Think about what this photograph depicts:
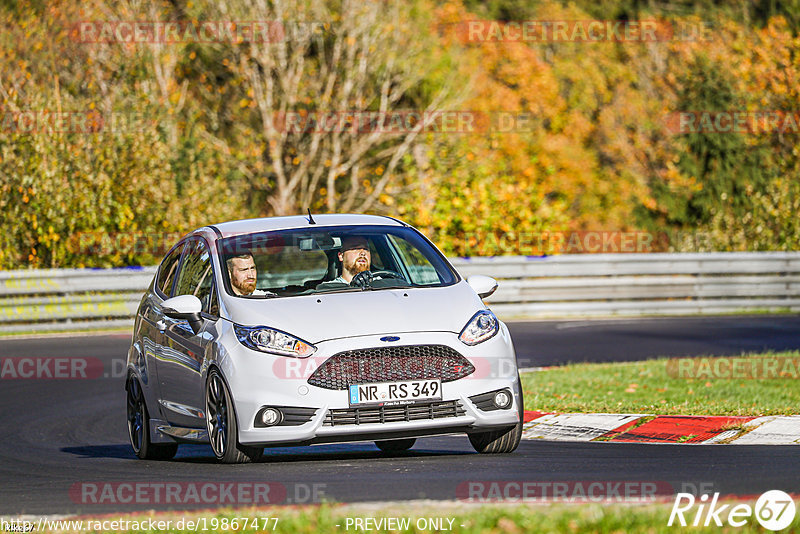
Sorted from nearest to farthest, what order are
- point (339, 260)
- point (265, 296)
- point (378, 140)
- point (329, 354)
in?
point (329, 354), point (265, 296), point (339, 260), point (378, 140)

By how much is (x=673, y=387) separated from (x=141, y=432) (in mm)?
5698

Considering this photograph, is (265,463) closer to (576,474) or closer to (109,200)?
(576,474)

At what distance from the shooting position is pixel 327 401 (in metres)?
8.74

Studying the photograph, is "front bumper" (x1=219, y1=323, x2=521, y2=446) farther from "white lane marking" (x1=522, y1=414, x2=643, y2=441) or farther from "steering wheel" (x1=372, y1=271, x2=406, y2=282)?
"white lane marking" (x1=522, y1=414, x2=643, y2=441)

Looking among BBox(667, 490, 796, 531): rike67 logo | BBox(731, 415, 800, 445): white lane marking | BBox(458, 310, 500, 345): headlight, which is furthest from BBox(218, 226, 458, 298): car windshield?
BBox(667, 490, 796, 531): rike67 logo

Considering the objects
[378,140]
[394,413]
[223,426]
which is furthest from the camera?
[378,140]

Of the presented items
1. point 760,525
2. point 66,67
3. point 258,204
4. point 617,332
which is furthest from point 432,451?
point 258,204

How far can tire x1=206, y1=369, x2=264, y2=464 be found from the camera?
29.5ft

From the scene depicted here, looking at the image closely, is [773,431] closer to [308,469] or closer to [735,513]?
[308,469]

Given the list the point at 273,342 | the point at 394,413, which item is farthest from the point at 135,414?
the point at 394,413

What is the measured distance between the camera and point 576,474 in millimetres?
8297

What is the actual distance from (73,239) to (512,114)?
87.2 feet

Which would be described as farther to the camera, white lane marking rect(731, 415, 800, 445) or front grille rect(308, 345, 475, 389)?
white lane marking rect(731, 415, 800, 445)

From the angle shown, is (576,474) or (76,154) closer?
(576,474)
